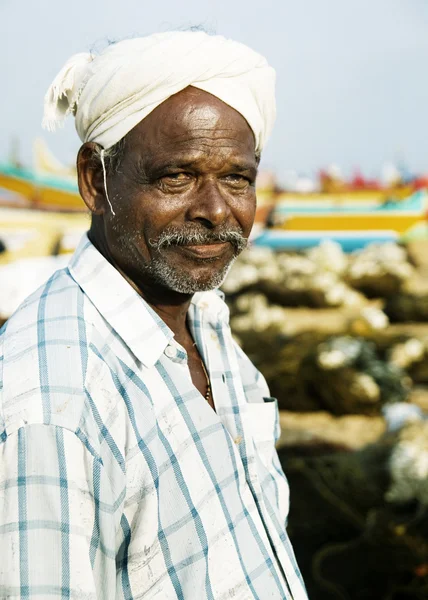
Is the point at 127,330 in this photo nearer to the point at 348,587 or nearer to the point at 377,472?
the point at 348,587

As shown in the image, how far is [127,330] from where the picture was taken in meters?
1.40

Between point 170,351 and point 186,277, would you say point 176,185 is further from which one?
point 170,351

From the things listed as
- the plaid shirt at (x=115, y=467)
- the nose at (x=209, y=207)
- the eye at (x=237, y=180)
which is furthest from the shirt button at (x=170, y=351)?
the eye at (x=237, y=180)

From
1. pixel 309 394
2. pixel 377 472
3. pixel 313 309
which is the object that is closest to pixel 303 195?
pixel 313 309

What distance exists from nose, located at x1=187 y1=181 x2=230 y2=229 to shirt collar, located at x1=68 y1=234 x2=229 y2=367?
21cm

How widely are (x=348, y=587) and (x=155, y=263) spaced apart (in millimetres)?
2501

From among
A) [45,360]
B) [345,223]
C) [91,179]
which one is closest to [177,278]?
[91,179]

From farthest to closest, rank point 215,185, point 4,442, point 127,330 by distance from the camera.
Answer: point 215,185 → point 127,330 → point 4,442

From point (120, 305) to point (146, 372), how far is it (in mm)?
159

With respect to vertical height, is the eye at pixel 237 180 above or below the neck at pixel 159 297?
above

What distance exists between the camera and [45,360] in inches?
48.6

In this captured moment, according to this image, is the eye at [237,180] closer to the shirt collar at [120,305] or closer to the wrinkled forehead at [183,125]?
the wrinkled forehead at [183,125]

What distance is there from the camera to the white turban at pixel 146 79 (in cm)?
144

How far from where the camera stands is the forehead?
Result: 1455 millimetres
